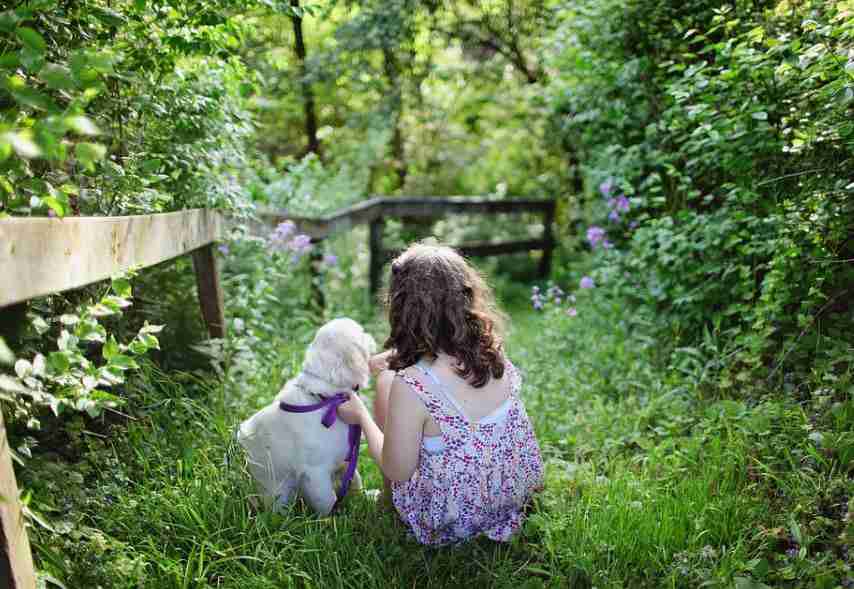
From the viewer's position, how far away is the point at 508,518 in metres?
2.50

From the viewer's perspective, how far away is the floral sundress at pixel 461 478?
7.71 ft

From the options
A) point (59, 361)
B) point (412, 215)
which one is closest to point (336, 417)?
point (59, 361)

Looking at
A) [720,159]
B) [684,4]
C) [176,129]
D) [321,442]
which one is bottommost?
[321,442]

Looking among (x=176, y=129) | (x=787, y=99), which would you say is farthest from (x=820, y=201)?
(x=176, y=129)

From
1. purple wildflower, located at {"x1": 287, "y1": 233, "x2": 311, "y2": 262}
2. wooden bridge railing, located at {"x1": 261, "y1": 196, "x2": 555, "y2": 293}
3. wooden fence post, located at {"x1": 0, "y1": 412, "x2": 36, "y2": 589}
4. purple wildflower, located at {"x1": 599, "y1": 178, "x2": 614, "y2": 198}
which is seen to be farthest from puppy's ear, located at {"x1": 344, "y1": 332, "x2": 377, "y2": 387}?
purple wildflower, located at {"x1": 599, "y1": 178, "x2": 614, "y2": 198}

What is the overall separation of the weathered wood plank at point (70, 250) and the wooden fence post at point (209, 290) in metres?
0.81

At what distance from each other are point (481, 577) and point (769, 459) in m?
1.24

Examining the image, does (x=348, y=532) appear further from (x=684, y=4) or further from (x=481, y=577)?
(x=684, y=4)

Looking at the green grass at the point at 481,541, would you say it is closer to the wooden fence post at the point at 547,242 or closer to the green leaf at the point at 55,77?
the green leaf at the point at 55,77

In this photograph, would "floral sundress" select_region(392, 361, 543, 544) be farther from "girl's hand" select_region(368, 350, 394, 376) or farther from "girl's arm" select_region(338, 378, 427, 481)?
"girl's hand" select_region(368, 350, 394, 376)

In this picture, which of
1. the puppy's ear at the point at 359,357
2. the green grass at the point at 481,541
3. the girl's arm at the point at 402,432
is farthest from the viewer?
the puppy's ear at the point at 359,357

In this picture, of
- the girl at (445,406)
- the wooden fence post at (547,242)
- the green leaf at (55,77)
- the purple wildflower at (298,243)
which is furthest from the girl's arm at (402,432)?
the wooden fence post at (547,242)

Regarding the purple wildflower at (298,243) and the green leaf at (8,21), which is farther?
the purple wildflower at (298,243)

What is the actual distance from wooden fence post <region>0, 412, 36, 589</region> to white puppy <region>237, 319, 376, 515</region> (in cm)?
109
